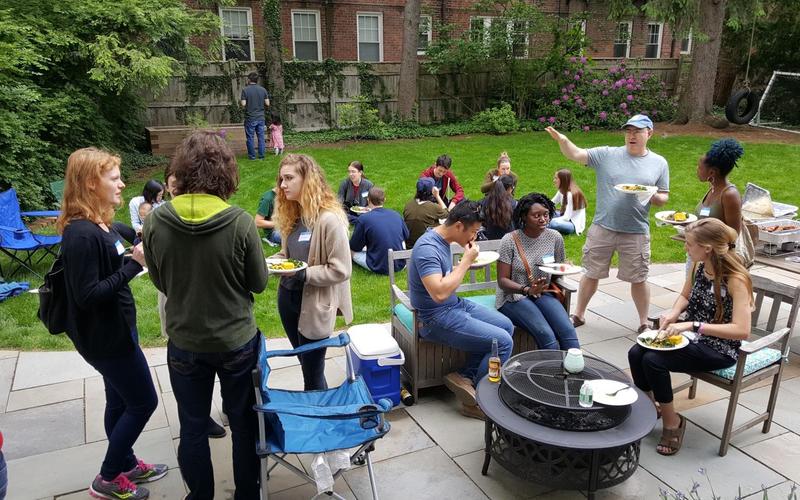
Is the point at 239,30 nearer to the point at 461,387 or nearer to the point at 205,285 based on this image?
the point at 461,387

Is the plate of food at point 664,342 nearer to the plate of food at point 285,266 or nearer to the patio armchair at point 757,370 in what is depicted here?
the patio armchair at point 757,370

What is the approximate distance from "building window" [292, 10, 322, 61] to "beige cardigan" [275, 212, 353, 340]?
16.6m

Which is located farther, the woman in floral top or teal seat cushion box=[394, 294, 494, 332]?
teal seat cushion box=[394, 294, 494, 332]

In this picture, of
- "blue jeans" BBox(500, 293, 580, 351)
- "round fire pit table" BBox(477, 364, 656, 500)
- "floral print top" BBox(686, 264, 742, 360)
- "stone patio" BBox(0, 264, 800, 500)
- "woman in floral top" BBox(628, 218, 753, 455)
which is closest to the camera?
"round fire pit table" BBox(477, 364, 656, 500)

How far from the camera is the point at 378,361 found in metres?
4.22

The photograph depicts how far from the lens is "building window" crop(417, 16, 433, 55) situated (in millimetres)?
19938

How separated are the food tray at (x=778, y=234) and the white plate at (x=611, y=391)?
275 cm

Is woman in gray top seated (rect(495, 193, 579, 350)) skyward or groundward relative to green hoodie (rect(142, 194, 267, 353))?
groundward

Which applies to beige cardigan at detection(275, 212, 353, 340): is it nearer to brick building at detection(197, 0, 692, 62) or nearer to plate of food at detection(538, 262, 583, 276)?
plate of food at detection(538, 262, 583, 276)

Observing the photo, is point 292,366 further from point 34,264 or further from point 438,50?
point 438,50

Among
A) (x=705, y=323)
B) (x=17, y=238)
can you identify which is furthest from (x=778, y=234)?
(x=17, y=238)

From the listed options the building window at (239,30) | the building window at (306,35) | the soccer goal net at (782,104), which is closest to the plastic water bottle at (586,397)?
the building window at (239,30)

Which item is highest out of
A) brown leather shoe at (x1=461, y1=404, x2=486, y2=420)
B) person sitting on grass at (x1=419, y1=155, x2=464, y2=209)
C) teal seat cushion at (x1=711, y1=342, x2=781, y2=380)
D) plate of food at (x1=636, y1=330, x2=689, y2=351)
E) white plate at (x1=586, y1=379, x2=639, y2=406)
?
person sitting on grass at (x1=419, y1=155, x2=464, y2=209)

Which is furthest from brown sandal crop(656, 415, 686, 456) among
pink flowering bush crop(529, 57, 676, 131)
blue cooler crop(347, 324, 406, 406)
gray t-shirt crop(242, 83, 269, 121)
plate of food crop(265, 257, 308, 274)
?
pink flowering bush crop(529, 57, 676, 131)
